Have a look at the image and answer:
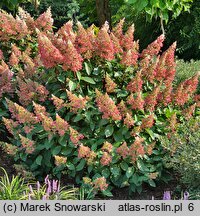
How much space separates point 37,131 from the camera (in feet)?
11.9

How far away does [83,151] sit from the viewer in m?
3.37

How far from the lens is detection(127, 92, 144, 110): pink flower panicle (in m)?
3.45

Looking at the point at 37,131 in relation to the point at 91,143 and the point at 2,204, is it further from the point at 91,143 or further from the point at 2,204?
the point at 2,204

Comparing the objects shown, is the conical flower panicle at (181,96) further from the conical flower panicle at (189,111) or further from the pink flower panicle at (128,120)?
the pink flower panicle at (128,120)

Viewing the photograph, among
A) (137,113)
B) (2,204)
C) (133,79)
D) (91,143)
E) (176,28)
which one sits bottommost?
(2,204)

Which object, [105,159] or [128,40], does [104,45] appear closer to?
[128,40]

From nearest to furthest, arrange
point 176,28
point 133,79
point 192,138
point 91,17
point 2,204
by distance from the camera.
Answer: point 2,204, point 192,138, point 133,79, point 176,28, point 91,17

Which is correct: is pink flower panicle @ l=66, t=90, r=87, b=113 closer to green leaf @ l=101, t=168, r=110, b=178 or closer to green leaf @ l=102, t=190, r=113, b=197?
green leaf @ l=101, t=168, r=110, b=178

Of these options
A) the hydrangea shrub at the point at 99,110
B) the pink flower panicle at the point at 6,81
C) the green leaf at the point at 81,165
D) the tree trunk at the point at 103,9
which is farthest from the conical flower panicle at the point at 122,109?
the tree trunk at the point at 103,9

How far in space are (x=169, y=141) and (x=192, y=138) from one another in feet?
0.79

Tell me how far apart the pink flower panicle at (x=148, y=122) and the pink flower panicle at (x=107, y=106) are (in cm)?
22

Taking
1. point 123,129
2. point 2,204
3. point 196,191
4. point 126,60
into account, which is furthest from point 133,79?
point 2,204

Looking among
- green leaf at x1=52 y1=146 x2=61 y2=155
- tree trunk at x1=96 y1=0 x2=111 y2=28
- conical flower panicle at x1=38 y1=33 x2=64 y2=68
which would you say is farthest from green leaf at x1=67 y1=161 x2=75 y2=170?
tree trunk at x1=96 y1=0 x2=111 y2=28

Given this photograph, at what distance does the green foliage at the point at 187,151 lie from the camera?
3275mm
